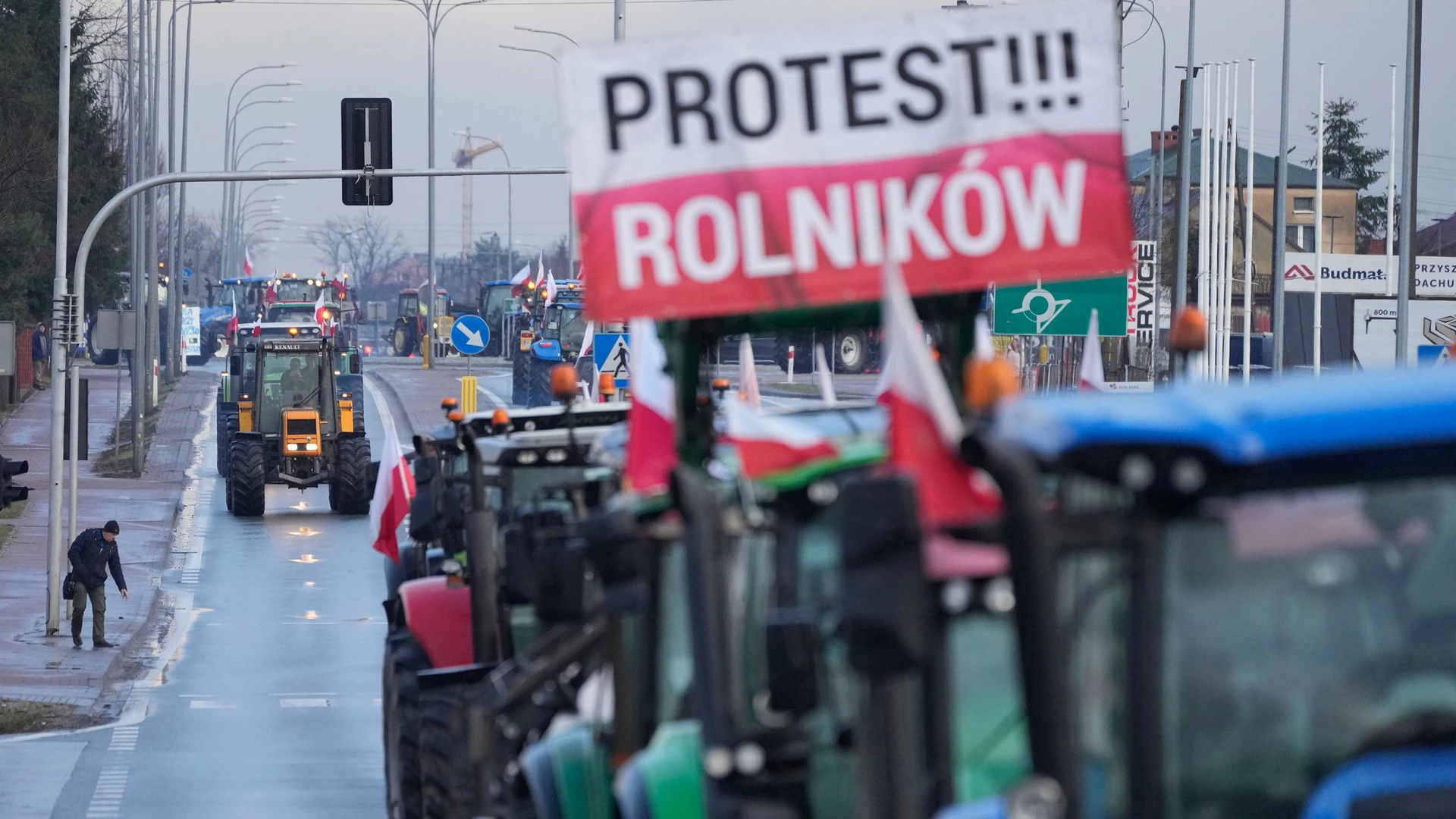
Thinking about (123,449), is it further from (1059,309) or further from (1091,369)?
(1091,369)

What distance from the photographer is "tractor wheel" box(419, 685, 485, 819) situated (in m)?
9.33

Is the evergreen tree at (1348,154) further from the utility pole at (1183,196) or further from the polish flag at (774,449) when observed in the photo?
the polish flag at (774,449)

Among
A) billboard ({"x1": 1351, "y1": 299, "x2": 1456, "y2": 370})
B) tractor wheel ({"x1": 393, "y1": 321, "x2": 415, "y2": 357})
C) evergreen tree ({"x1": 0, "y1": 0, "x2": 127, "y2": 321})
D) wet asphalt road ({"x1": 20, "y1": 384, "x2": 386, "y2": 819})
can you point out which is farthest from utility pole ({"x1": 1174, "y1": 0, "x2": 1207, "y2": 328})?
tractor wheel ({"x1": 393, "y1": 321, "x2": 415, "y2": 357})

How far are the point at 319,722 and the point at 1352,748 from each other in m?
14.0

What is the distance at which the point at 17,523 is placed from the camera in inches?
1250

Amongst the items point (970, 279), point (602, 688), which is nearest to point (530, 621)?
point (602, 688)

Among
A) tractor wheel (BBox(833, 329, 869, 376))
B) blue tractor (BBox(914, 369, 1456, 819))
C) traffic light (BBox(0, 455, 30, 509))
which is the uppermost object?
tractor wheel (BBox(833, 329, 869, 376))

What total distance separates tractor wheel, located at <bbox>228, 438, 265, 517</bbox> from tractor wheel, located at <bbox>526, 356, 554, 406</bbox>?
16.0 meters

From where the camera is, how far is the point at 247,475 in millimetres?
31734

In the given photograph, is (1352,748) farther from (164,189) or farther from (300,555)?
(164,189)

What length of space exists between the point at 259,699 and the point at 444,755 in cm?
891

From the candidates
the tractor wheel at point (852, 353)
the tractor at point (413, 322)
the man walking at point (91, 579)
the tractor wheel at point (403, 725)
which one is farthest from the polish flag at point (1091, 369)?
the tractor at point (413, 322)

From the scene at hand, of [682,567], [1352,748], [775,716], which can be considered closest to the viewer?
[1352,748]

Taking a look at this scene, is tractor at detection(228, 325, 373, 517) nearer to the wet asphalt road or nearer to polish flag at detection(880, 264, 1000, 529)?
the wet asphalt road
